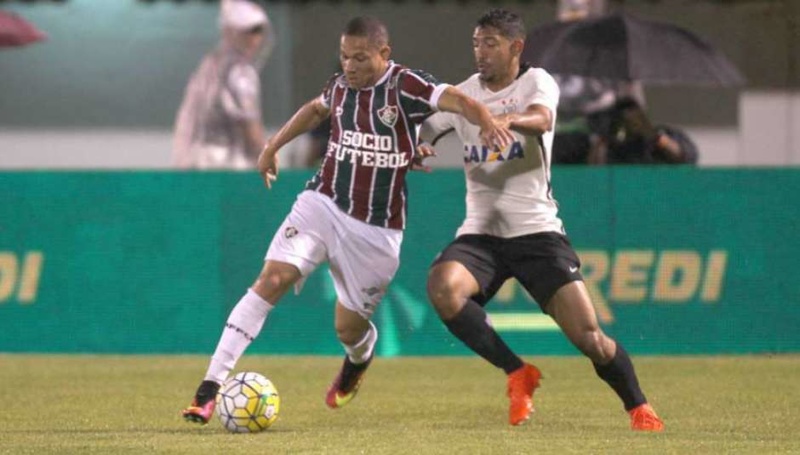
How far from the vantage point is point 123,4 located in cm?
Answer: 1750

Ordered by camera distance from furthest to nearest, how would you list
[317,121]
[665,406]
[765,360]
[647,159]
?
[647,159], [765,360], [665,406], [317,121]

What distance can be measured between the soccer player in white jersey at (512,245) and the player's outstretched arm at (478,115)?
30 centimetres

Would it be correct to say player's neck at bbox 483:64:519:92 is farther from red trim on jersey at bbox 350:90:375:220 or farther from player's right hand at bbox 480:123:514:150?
player's right hand at bbox 480:123:514:150

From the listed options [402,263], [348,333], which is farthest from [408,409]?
[402,263]

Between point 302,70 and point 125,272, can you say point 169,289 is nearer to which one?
point 125,272

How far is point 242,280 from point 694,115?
16.6ft

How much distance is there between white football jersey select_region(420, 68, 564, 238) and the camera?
31.9 feet

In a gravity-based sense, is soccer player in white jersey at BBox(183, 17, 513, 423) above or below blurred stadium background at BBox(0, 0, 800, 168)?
above

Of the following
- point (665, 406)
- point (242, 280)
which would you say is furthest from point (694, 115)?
point (665, 406)

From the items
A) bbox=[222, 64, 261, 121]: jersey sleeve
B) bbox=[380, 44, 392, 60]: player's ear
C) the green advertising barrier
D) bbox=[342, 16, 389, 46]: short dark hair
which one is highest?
bbox=[342, 16, 389, 46]: short dark hair

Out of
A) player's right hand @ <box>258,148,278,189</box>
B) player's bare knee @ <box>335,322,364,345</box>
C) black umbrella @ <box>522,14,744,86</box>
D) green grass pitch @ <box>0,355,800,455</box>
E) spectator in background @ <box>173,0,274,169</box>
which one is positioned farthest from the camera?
spectator in background @ <box>173,0,274,169</box>

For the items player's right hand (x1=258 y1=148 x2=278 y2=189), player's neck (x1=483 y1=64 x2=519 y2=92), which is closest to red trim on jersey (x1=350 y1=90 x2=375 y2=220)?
player's right hand (x1=258 y1=148 x2=278 y2=189)

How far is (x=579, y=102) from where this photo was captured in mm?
15875

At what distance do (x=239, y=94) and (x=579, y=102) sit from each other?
9.21 feet
